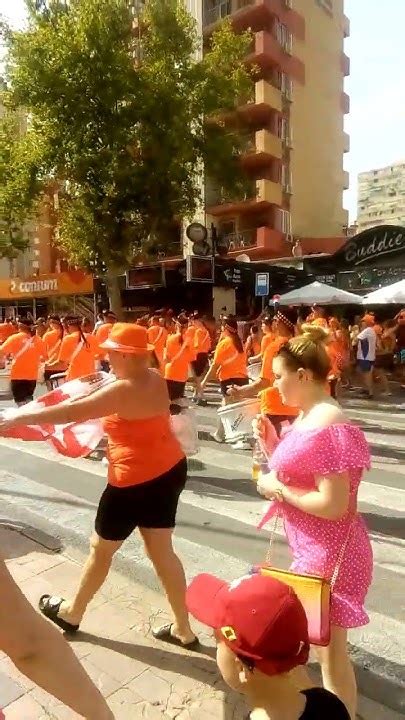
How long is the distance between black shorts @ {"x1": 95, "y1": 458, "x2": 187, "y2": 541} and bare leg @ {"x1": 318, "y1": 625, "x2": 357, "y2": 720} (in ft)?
3.69

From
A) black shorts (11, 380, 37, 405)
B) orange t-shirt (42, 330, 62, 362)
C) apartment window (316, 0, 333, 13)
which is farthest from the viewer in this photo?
apartment window (316, 0, 333, 13)

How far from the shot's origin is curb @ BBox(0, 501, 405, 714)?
2.83 meters

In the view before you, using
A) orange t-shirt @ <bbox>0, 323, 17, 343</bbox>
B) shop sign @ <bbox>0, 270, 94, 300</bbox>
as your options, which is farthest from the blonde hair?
shop sign @ <bbox>0, 270, 94, 300</bbox>

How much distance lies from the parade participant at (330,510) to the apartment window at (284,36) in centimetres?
3025

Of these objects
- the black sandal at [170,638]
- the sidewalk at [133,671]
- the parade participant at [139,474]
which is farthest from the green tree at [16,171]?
the black sandal at [170,638]

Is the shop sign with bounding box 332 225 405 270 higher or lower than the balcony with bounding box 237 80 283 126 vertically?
lower

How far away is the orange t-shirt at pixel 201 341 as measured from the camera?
12.3 m

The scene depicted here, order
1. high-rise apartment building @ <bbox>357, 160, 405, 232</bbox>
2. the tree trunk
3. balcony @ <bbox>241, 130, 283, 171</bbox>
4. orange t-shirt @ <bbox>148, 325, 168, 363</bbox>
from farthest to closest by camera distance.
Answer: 1. high-rise apartment building @ <bbox>357, 160, 405, 232</bbox>
2. balcony @ <bbox>241, 130, 283, 171</bbox>
3. the tree trunk
4. orange t-shirt @ <bbox>148, 325, 168, 363</bbox>

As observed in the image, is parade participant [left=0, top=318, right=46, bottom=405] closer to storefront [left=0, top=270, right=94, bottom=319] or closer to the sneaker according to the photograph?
the sneaker

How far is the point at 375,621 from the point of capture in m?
3.47

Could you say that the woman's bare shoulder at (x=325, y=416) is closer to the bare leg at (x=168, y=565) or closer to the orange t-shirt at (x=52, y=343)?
the bare leg at (x=168, y=565)

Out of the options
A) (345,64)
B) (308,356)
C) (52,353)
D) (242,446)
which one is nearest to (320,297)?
(52,353)

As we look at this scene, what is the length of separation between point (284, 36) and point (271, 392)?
91.9ft

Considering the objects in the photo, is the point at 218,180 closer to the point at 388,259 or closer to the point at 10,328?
the point at 388,259
